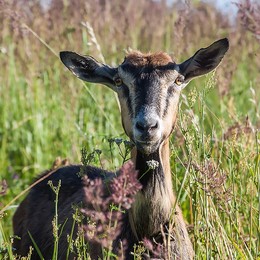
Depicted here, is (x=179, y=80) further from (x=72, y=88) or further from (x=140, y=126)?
(x=72, y=88)

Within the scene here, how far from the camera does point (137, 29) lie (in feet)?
36.5

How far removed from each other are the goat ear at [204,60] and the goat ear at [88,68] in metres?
0.52

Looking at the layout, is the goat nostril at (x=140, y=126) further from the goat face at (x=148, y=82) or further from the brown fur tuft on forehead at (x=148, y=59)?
the brown fur tuft on forehead at (x=148, y=59)

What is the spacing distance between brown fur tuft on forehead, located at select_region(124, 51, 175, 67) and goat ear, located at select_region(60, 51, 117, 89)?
0.18 m

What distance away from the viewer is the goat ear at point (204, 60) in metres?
5.59

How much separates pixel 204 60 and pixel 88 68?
86 centimetres

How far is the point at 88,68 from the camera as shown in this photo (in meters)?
5.88

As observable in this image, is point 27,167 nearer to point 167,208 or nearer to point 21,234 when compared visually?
point 21,234

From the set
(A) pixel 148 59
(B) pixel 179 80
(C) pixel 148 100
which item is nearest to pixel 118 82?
(A) pixel 148 59

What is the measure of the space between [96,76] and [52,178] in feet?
4.53

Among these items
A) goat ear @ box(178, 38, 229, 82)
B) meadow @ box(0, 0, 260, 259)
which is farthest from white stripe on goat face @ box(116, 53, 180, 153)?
meadow @ box(0, 0, 260, 259)

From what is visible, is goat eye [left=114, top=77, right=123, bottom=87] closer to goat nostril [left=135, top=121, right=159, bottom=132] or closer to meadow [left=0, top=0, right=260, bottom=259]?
goat nostril [left=135, top=121, right=159, bottom=132]

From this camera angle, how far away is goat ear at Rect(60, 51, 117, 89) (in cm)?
572

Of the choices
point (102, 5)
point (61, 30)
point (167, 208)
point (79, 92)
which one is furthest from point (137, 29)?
point (167, 208)
